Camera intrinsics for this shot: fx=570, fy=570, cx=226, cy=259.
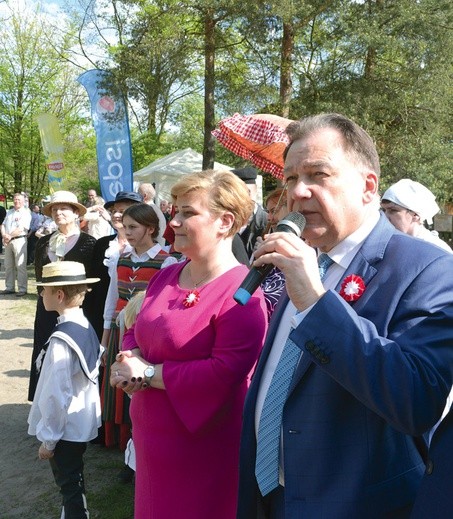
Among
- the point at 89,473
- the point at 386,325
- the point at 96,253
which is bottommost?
the point at 89,473

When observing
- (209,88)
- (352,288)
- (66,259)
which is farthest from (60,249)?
(209,88)

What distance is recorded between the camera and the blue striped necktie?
1726mm

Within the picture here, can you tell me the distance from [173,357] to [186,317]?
0.17 meters

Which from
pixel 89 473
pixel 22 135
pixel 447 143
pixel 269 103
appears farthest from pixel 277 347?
pixel 22 135

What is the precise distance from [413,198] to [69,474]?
2.98 metres

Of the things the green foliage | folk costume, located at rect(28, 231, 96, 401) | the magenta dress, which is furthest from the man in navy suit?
the green foliage

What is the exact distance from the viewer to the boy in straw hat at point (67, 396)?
10.5ft

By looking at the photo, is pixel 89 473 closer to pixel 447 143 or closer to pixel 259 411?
pixel 259 411

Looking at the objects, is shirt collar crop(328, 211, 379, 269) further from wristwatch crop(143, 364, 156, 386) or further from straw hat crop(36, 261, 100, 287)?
straw hat crop(36, 261, 100, 287)

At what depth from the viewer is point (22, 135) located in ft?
101

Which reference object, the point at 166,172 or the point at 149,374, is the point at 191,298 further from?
the point at 166,172

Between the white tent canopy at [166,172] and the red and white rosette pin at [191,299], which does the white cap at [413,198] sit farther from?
the white tent canopy at [166,172]

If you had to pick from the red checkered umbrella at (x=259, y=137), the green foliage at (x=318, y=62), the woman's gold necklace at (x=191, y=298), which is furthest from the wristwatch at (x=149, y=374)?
the green foliage at (x=318, y=62)

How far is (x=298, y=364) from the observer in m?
1.62
